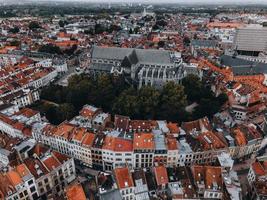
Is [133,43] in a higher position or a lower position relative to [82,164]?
higher

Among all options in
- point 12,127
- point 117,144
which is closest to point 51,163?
point 117,144

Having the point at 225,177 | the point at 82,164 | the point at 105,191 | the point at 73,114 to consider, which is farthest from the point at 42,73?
the point at 225,177

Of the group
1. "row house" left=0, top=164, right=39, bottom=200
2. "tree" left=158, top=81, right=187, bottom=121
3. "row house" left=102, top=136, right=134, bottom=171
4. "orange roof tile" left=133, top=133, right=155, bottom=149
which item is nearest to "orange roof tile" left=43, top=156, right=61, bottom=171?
"row house" left=0, top=164, right=39, bottom=200

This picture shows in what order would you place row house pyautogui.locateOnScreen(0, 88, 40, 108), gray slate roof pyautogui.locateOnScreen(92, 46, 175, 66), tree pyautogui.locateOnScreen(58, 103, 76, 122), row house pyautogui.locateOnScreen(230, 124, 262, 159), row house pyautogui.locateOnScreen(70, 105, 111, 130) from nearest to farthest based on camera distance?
1. row house pyautogui.locateOnScreen(230, 124, 262, 159)
2. row house pyautogui.locateOnScreen(70, 105, 111, 130)
3. tree pyautogui.locateOnScreen(58, 103, 76, 122)
4. row house pyautogui.locateOnScreen(0, 88, 40, 108)
5. gray slate roof pyautogui.locateOnScreen(92, 46, 175, 66)

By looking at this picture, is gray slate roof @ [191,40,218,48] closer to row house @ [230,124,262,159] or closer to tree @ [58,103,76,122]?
row house @ [230,124,262,159]

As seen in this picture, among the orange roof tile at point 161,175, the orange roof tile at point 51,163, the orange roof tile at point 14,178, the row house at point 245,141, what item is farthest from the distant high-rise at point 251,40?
the orange roof tile at point 14,178

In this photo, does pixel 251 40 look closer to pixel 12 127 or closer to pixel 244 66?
pixel 244 66

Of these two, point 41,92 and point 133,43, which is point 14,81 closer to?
point 41,92

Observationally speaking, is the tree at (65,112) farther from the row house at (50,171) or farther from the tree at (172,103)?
the tree at (172,103)

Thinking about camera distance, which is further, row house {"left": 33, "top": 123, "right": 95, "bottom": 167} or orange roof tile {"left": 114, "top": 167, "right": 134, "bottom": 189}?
row house {"left": 33, "top": 123, "right": 95, "bottom": 167}

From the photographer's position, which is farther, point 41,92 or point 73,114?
point 41,92

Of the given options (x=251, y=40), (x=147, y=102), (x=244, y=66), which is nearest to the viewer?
(x=147, y=102)
